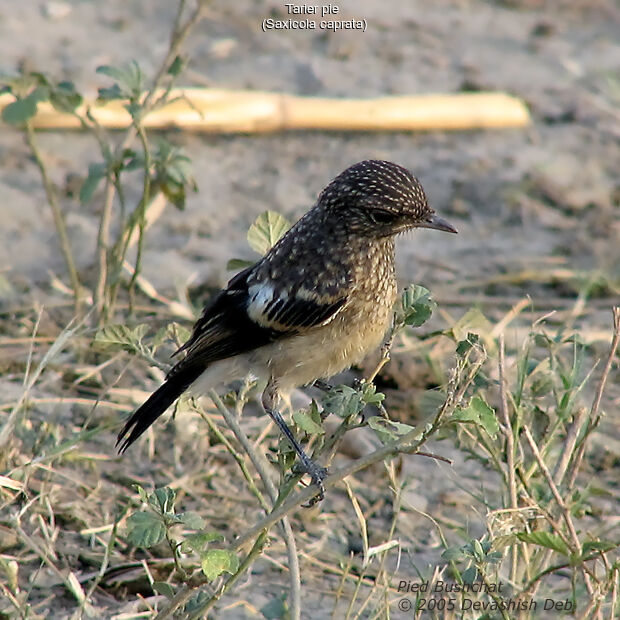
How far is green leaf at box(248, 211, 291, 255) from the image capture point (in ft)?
14.6

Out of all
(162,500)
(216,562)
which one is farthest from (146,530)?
(216,562)

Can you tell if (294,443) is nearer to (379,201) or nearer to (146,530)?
(146,530)

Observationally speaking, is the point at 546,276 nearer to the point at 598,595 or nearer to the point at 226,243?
the point at 226,243

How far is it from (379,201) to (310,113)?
390cm

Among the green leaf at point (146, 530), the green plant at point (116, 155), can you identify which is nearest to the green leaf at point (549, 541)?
the green leaf at point (146, 530)

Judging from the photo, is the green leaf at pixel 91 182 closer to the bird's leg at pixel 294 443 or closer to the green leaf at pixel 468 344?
the bird's leg at pixel 294 443

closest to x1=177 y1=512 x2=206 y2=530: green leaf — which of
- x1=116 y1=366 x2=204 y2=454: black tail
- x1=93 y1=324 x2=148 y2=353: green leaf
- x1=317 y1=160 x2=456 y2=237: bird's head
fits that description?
x1=93 y1=324 x2=148 y2=353: green leaf

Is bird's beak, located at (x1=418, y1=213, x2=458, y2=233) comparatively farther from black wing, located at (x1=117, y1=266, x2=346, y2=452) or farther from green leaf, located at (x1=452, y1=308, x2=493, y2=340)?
green leaf, located at (x1=452, y1=308, x2=493, y2=340)

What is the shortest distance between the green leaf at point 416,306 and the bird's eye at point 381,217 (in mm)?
1161

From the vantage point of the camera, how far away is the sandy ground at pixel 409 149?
7.16 m

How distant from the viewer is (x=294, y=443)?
3906 millimetres

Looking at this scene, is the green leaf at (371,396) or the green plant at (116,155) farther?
the green plant at (116,155)

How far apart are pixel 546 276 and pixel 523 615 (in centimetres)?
381

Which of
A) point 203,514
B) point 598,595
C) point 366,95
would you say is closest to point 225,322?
point 203,514
